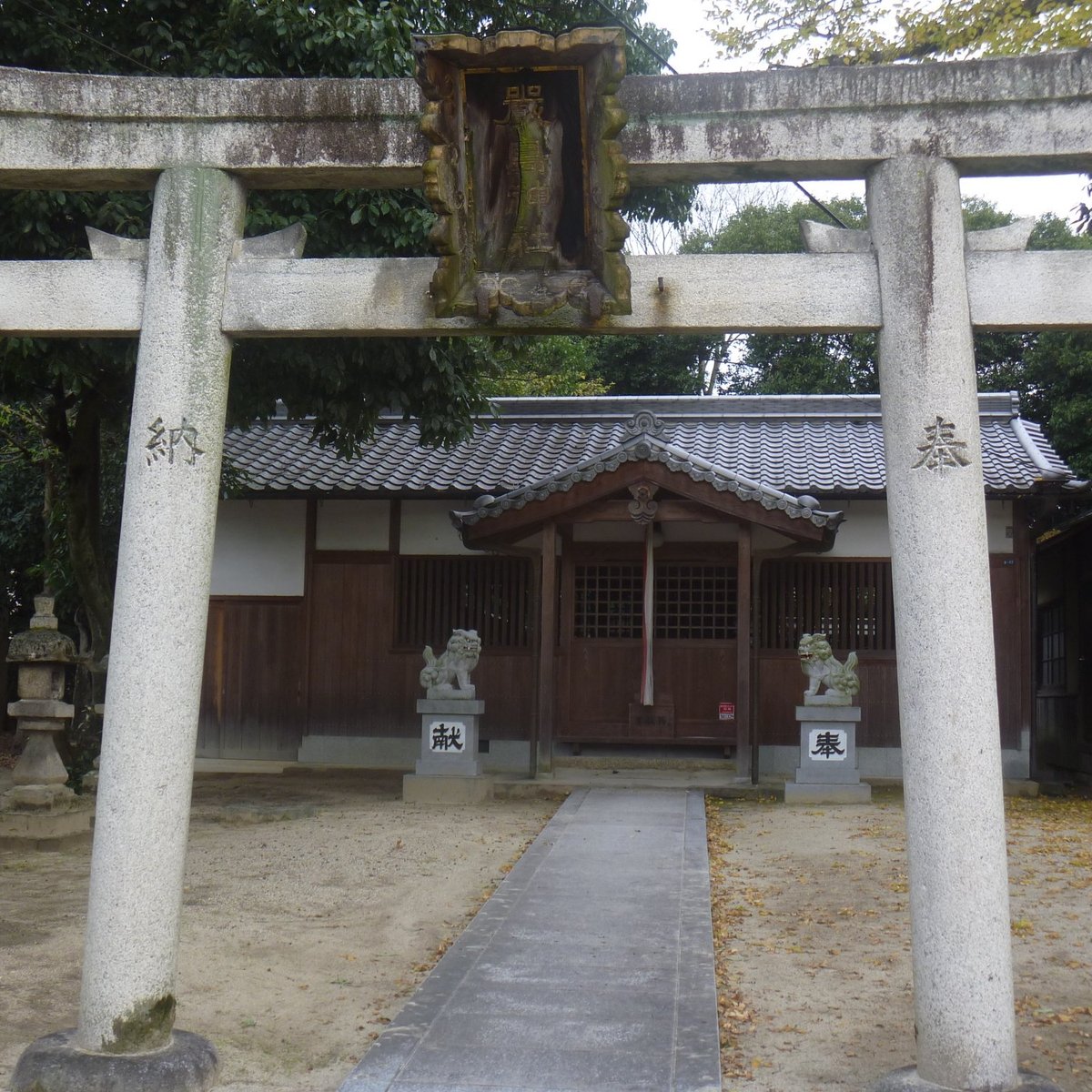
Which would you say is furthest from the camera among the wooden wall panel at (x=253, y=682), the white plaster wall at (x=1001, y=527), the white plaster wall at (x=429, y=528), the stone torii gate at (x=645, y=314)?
the wooden wall panel at (x=253, y=682)

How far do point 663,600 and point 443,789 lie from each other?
4005 millimetres

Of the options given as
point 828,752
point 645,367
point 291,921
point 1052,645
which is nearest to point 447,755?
point 828,752

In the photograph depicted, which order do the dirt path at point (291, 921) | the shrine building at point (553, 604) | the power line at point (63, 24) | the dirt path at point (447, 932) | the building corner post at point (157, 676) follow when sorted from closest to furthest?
the building corner post at point (157, 676)
the dirt path at point (447, 932)
the dirt path at point (291, 921)
the power line at point (63, 24)
the shrine building at point (553, 604)

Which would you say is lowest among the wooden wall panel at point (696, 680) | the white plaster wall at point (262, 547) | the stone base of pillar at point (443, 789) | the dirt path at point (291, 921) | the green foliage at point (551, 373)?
the dirt path at point (291, 921)

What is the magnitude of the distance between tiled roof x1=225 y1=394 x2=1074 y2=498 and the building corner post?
8.61 meters

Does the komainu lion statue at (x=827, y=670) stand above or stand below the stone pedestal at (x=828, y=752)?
above

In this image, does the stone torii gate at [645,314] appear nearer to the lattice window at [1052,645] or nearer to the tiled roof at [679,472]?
the tiled roof at [679,472]

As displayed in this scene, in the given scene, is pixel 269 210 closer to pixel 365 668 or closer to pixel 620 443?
pixel 620 443

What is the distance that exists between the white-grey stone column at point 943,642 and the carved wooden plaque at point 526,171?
1149 mm

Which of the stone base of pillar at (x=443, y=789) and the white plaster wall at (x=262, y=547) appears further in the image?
the white plaster wall at (x=262, y=547)

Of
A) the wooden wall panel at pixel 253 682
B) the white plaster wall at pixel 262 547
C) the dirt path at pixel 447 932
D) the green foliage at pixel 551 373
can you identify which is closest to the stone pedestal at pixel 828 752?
the dirt path at pixel 447 932

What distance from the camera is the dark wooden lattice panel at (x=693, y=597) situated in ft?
48.4

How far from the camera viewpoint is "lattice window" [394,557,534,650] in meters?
15.1

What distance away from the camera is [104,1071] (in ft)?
14.1
